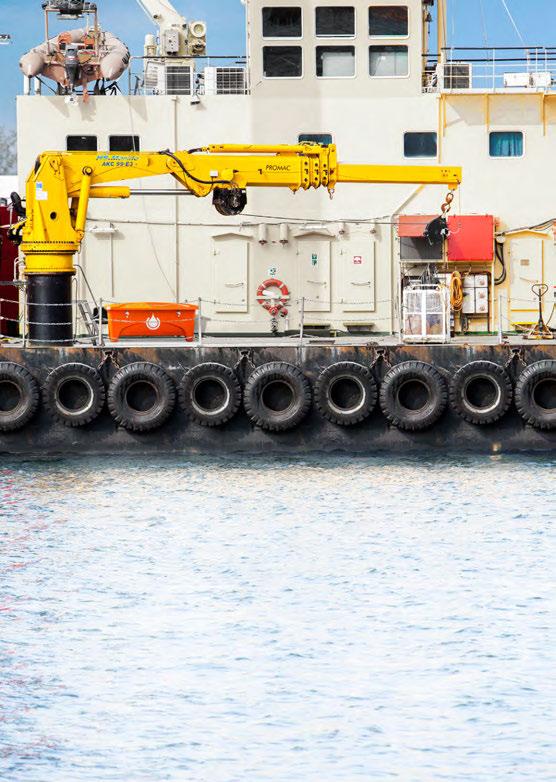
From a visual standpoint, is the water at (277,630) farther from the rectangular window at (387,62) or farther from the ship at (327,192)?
the rectangular window at (387,62)

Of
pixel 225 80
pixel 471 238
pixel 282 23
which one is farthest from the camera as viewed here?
pixel 225 80

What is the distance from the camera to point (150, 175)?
2809 centimetres

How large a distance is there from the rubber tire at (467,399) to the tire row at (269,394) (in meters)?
0.02

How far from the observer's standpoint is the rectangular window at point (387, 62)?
33.6m

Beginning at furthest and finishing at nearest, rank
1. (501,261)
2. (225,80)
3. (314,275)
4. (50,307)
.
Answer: (225,80) < (501,261) < (314,275) < (50,307)

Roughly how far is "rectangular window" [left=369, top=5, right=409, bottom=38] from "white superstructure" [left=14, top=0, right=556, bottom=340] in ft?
0.08

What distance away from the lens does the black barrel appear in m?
27.3

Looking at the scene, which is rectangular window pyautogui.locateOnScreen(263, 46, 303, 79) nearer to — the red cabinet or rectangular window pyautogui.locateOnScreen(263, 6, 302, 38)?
rectangular window pyautogui.locateOnScreen(263, 6, 302, 38)

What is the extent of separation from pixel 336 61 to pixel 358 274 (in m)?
5.05

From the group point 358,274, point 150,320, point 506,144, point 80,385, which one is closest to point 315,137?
point 358,274

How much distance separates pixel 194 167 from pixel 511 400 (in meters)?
7.68

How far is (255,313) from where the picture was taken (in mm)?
33406

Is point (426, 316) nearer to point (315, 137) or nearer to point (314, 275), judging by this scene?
point (314, 275)

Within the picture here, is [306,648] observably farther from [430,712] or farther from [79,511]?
[79,511]
